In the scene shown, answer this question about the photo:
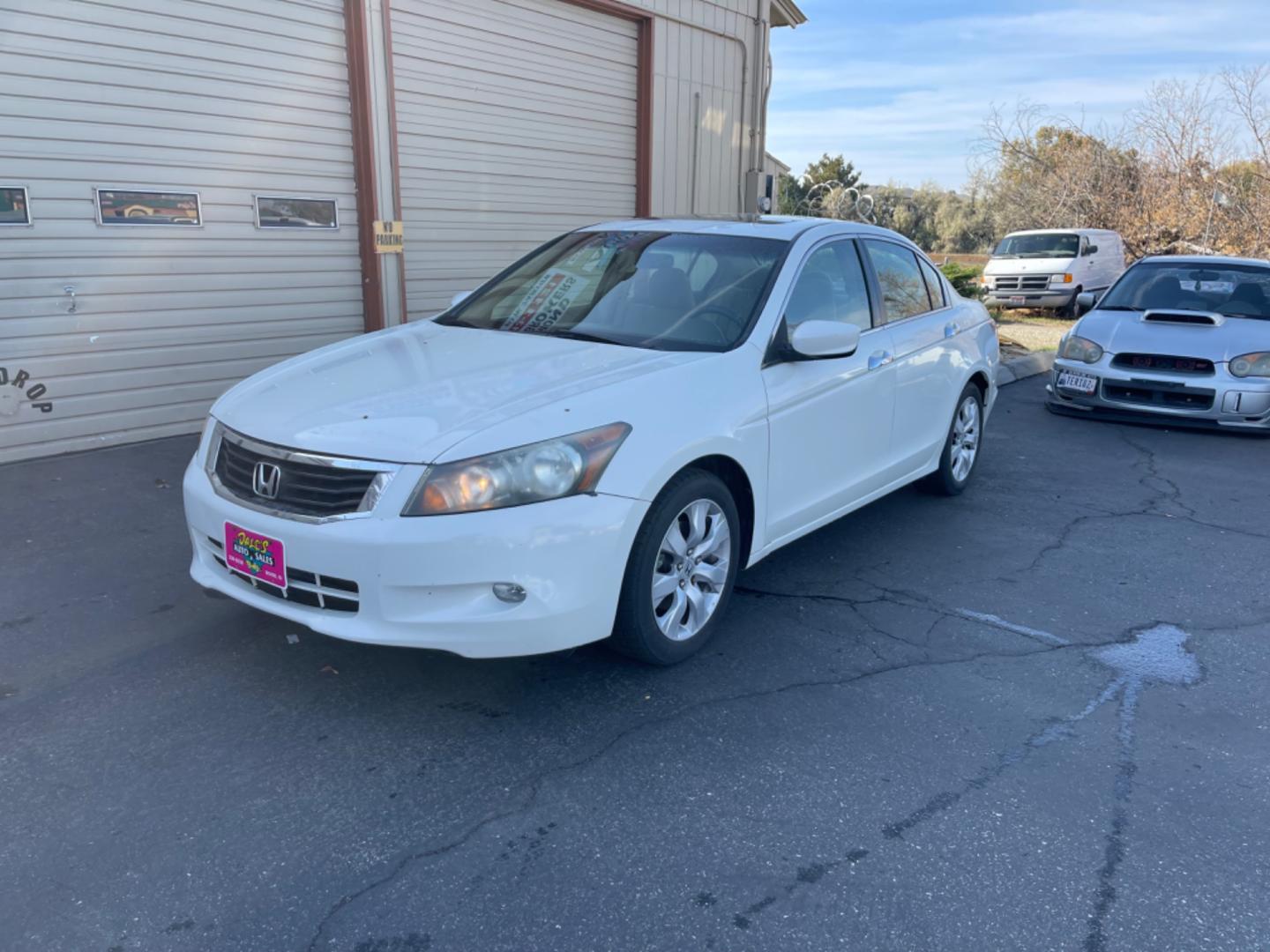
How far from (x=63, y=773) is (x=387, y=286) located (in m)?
5.85

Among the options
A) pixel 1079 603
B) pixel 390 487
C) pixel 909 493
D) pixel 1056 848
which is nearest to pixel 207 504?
pixel 390 487

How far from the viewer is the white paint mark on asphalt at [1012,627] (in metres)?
4.21

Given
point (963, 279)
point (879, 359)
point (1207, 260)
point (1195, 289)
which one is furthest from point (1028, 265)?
point (879, 359)

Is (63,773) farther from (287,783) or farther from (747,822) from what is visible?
(747,822)

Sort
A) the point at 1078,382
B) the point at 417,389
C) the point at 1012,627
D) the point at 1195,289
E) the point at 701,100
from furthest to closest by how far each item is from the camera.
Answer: the point at 701,100
the point at 1195,289
the point at 1078,382
the point at 1012,627
the point at 417,389

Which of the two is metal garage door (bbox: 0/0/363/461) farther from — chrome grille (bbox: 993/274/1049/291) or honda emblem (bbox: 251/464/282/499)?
chrome grille (bbox: 993/274/1049/291)

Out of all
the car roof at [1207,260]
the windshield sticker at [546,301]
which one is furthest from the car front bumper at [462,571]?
the car roof at [1207,260]

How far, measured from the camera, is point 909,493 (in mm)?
6355

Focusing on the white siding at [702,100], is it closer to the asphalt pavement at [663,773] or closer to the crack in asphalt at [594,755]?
the asphalt pavement at [663,773]

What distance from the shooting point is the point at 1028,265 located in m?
18.1

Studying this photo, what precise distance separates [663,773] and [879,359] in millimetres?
2536

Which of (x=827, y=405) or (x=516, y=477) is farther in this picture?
(x=827, y=405)

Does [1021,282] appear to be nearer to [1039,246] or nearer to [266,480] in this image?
[1039,246]

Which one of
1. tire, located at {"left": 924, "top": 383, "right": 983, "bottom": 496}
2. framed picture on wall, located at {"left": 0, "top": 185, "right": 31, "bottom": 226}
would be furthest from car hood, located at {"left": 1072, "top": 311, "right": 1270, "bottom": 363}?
framed picture on wall, located at {"left": 0, "top": 185, "right": 31, "bottom": 226}
